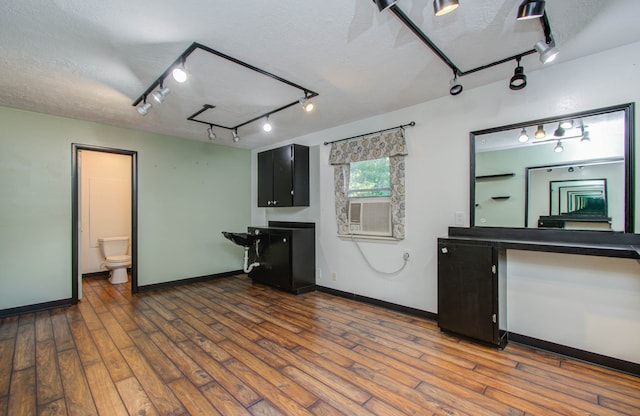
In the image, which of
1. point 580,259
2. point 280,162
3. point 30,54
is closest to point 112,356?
point 30,54

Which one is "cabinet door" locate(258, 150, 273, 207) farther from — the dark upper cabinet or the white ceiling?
the white ceiling

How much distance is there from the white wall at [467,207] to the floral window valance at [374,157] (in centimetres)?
10

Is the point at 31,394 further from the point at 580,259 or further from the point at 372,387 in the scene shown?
the point at 580,259

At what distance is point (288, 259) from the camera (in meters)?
4.04

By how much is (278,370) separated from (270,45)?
2.39 m

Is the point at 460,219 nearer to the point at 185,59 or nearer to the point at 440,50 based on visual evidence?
the point at 440,50

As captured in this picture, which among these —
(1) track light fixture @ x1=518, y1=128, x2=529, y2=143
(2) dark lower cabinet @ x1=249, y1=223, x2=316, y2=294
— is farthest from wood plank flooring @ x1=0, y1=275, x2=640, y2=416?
(1) track light fixture @ x1=518, y1=128, x2=529, y2=143

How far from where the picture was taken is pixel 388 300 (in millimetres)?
3408

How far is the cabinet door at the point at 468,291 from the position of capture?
7.93 feet

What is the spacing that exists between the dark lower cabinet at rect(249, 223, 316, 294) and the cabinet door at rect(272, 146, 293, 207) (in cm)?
49

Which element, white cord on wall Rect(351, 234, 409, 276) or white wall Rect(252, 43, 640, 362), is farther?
white cord on wall Rect(351, 234, 409, 276)

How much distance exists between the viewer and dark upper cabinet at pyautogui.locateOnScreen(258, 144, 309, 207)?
13.9 feet

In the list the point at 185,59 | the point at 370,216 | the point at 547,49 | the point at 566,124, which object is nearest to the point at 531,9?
the point at 547,49

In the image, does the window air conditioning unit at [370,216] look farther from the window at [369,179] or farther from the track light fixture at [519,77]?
the track light fixture at [519,77]
